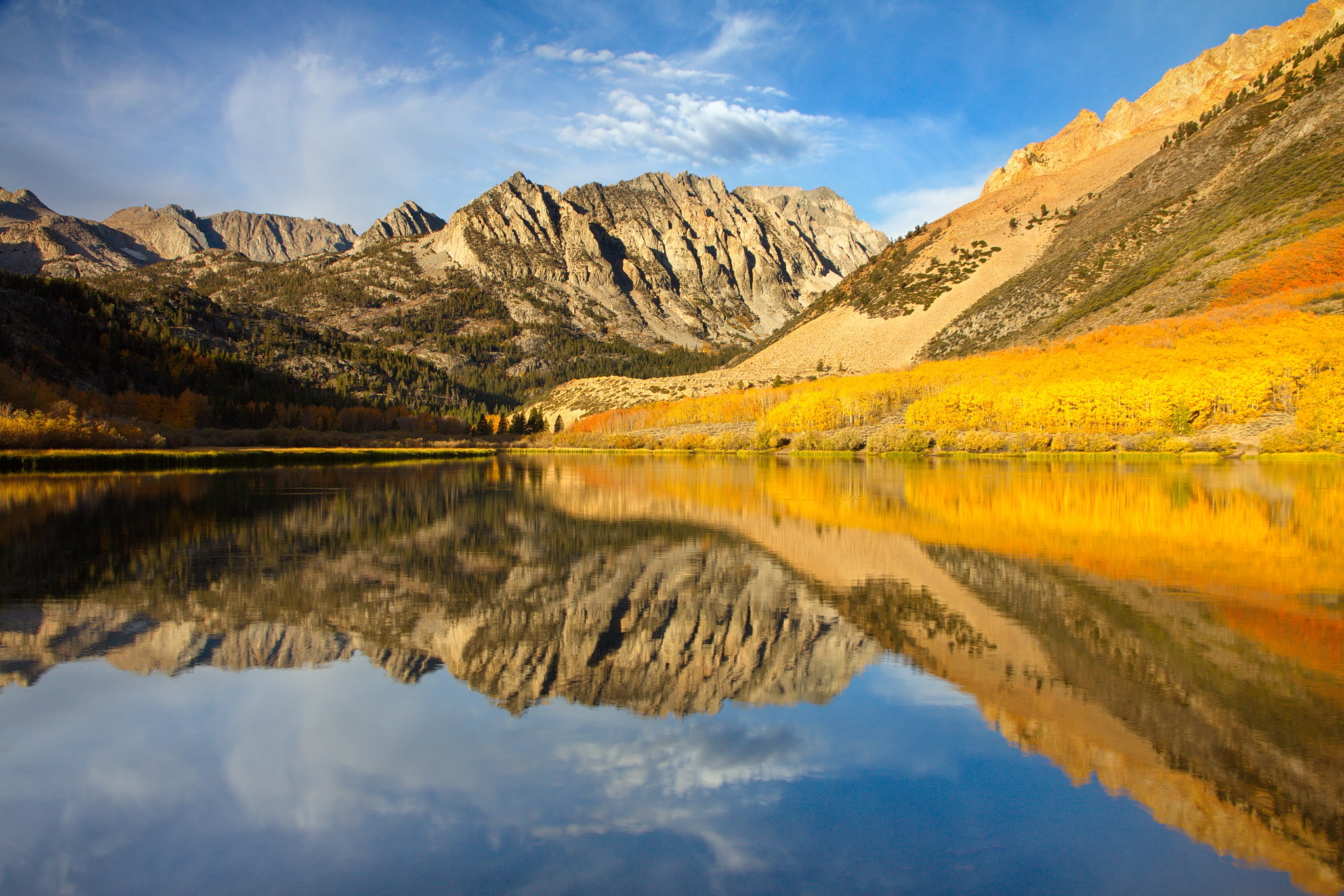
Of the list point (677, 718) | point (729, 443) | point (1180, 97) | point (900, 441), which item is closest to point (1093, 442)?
point (900, 441)

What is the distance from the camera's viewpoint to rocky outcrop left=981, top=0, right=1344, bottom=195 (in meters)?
147

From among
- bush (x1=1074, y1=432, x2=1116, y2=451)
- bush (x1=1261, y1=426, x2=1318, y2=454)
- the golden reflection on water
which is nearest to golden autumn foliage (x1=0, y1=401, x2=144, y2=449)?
the golden reflection on water

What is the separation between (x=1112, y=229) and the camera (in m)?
103

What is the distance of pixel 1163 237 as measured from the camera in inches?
3585

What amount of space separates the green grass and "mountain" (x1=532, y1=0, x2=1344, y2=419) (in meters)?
67.5

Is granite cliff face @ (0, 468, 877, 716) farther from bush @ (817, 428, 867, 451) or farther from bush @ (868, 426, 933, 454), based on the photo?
bush @ (817, 428, 867, 451)

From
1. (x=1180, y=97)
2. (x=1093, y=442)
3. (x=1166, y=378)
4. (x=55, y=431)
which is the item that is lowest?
(x=1093, y=442)

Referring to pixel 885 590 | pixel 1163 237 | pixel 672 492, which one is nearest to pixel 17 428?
pixel 672 492

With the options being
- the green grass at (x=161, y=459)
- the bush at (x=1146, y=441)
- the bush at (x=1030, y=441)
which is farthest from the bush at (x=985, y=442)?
the green grass at (x=161, y=459)

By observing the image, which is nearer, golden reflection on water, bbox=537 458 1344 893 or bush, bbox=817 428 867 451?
golden reflection on water, bbox=537 458 1344 893

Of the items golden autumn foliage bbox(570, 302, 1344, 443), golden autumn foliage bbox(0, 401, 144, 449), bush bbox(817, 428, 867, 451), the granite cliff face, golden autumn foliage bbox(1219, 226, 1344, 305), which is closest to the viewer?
the granite cliff face

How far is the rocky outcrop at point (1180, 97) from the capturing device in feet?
482

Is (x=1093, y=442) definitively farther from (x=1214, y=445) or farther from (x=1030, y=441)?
(x=1214, y=445)

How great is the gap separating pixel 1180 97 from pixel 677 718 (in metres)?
211
